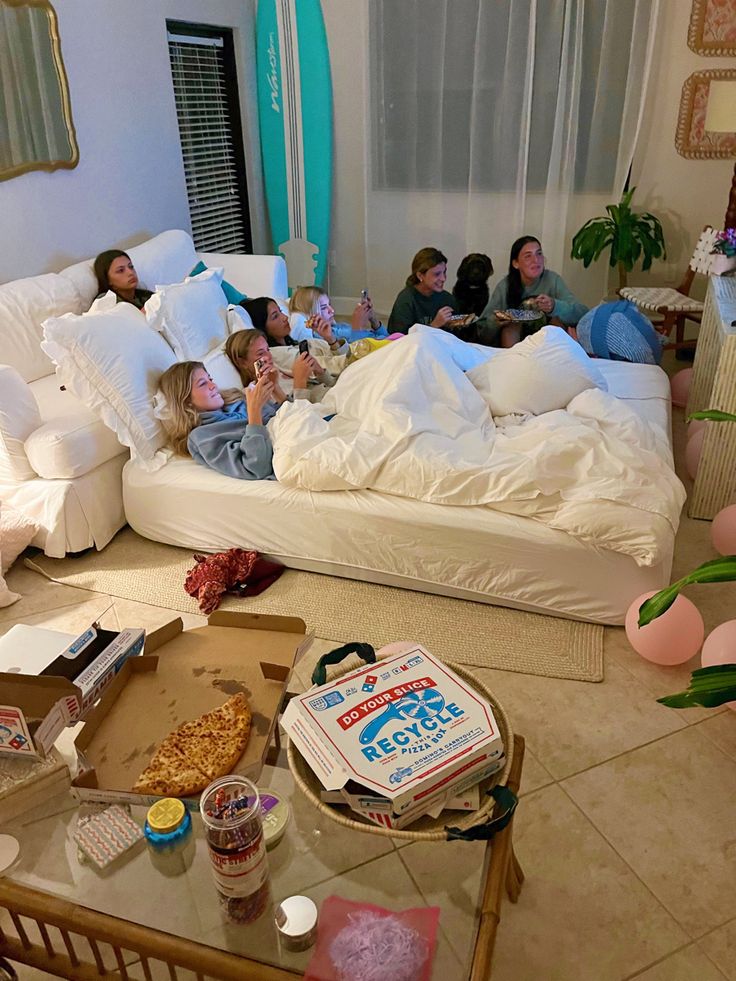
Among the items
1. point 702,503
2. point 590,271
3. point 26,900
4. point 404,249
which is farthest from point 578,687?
point 404,249

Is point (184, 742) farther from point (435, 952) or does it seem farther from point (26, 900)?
point (435, 952)

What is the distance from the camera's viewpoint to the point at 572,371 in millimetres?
2527

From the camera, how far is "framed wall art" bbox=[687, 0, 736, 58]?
3703 millimetres

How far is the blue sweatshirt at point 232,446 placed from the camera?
2314 millimetres

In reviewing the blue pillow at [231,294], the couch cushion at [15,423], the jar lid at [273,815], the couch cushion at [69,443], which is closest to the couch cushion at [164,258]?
the blue pillow at [231,294]

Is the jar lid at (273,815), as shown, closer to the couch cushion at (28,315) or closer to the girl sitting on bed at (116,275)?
the couch cushion at (28,315)

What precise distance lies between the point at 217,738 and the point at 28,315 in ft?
7.07

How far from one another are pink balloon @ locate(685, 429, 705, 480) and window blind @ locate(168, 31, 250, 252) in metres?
3.07

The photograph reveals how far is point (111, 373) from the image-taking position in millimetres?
2385

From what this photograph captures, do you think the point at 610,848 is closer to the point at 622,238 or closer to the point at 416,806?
the point at 416,806

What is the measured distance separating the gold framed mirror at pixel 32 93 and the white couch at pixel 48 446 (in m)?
0.56

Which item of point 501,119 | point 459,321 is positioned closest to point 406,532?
point 459,321

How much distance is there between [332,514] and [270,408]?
0.58m

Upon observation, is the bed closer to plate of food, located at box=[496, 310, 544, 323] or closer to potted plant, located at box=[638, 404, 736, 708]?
potted plant, located at box=[638, 404, 736, 708]
